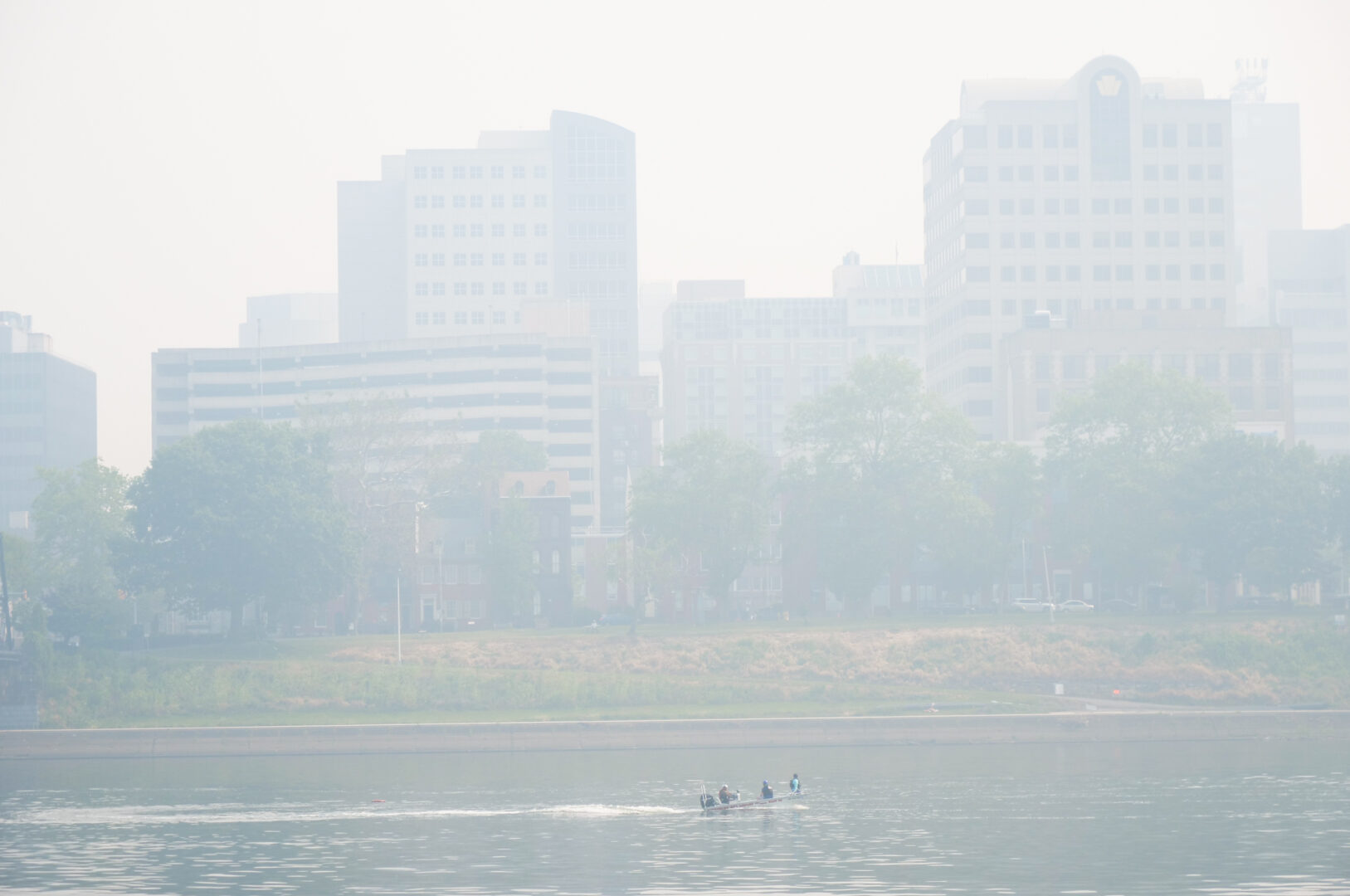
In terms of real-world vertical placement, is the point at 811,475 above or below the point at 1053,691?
above

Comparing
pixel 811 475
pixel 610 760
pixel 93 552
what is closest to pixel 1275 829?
pixel 610 760

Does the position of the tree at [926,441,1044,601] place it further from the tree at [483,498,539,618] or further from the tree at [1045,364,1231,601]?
the tree at [483,498,539,618]

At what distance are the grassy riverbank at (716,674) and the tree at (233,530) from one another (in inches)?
169

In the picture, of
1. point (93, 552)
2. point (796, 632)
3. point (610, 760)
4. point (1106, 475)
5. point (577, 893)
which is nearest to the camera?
point (577, 893)

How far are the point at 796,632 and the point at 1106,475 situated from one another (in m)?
31.1

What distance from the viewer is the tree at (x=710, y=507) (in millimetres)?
140000

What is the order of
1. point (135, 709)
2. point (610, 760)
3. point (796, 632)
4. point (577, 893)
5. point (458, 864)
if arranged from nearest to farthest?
1. point (577, 893)
2. point (458, 864)
3. point (610, 760)
4. point (135, 709)
5. point (796, 632)

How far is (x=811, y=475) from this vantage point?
142250 mm

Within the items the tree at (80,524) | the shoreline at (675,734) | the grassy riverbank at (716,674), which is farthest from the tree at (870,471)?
the tree at (80,524)

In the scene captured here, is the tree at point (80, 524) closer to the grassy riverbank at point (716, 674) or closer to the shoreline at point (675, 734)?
the grassy riverbank at point (716, 674)

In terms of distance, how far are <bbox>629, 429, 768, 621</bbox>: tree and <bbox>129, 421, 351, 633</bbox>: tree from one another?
91.6ft

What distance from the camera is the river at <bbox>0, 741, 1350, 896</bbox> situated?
54.8m

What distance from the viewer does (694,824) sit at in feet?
228

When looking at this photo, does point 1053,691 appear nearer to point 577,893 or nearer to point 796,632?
point 796,632
